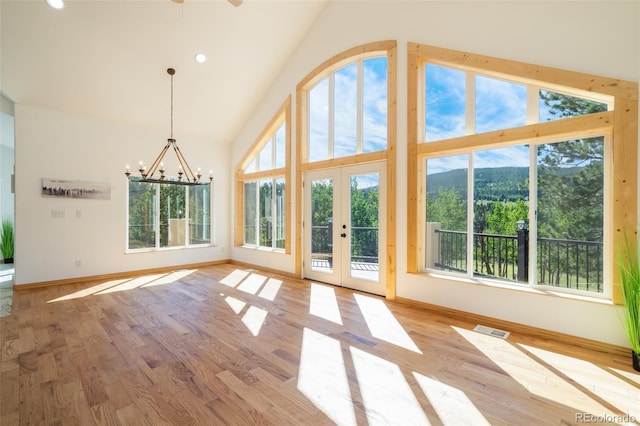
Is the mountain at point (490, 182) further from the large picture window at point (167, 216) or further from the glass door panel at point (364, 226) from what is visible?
the large picture window at point (167, 216)

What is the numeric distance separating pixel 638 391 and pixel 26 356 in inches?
206

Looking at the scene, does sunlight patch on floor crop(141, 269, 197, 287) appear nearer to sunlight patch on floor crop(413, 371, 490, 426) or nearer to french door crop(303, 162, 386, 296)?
french door crop(303, 162, 386, 296)

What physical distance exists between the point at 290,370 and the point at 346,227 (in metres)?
3.09

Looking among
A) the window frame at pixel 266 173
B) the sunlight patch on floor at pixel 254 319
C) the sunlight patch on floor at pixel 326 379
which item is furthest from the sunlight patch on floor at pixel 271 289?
the sunlight patch on floor at pixel 326 379

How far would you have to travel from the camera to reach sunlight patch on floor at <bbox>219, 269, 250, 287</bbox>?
5691 mm

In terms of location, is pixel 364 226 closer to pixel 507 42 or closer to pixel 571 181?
pixel 571 181

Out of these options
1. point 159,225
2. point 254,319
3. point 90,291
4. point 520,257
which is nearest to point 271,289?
point 254,319

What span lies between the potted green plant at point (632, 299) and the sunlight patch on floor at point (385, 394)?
207cm

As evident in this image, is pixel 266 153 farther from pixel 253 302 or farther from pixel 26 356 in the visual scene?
pixel 26 356

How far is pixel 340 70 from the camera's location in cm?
565

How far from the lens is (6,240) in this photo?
754 cm

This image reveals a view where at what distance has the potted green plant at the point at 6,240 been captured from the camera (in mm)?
7523

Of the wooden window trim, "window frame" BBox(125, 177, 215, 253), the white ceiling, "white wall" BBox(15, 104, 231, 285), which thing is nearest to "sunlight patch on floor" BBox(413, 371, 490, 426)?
the wooden window trim

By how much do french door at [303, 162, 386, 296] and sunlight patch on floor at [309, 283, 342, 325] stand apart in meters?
0.39
